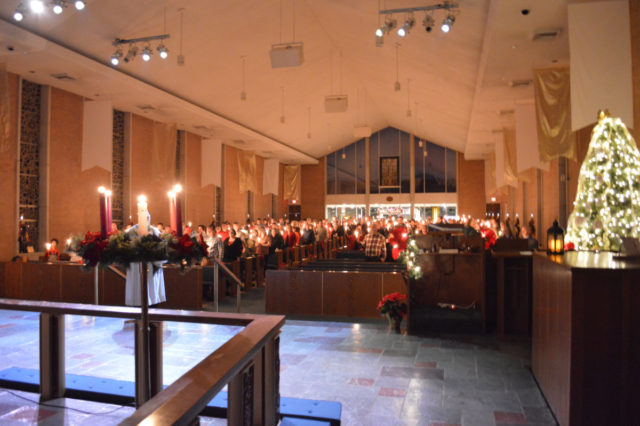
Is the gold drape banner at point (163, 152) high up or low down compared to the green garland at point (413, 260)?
up

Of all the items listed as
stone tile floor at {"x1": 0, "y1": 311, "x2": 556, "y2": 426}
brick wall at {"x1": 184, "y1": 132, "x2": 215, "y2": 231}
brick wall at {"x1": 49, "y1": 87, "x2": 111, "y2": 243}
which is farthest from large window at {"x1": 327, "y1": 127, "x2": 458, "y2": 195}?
stone tile floor at {"x1": 0, "y1": 311, "x2": 556, "y2": 426}

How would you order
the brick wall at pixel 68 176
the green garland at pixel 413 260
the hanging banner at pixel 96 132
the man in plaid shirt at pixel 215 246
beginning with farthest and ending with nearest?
the hanging banner at pixel 96 132, the brick wall at pixel 68 176, the man in plaid shirt at pixel 215 246, the green garland at pixel 413 260

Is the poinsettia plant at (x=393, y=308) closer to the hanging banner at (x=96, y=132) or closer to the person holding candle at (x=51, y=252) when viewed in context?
the person holding candle at (x=51, y=252)

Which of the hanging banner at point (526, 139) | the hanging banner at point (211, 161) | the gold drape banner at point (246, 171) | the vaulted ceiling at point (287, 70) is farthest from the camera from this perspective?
the gold drape banner at point (246, 171)

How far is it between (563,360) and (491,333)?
2.86m

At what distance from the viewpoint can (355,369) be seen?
4164 mm

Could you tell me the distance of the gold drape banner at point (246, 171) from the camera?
1756 centimetres

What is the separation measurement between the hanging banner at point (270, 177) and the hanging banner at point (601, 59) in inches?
661

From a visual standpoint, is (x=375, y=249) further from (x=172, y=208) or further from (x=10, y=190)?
(x=10, y=190)

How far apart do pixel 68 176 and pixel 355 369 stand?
9803 millimetres

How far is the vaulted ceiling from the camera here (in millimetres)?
7273

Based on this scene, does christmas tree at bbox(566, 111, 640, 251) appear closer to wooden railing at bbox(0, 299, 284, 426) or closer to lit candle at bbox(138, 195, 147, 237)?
wooden railing at bbox(0, 299, 284, 426)

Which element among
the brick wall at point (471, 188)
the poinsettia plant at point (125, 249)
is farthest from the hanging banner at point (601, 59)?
the brick wall at point (471, 188)

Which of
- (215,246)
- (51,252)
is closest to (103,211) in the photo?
(215,246)
